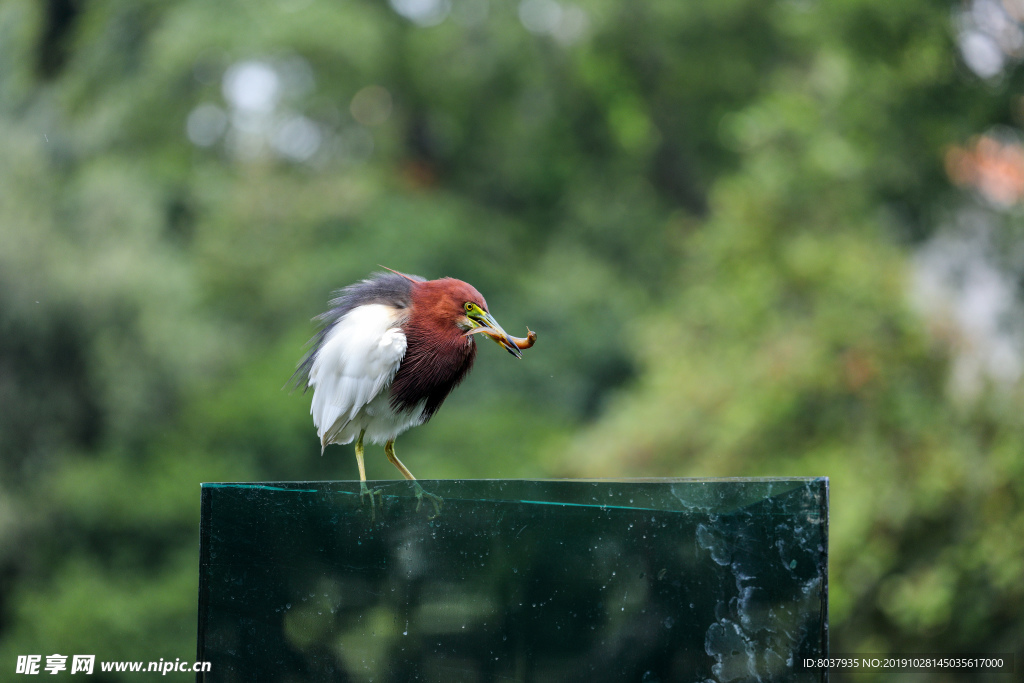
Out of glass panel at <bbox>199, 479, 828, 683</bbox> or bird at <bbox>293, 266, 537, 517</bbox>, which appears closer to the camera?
glass panel at <bbox>199, 479, 828, 683</bbox>

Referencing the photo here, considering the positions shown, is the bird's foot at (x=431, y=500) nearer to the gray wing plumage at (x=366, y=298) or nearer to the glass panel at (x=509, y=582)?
the glass panel at (x=509, y=582)

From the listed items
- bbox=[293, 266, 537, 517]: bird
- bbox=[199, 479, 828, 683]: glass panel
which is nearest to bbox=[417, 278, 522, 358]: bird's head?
bbox=[293, 266, 537, 517]: bird

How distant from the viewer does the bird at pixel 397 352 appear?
276cm

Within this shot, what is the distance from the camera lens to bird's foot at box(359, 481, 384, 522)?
237 cm

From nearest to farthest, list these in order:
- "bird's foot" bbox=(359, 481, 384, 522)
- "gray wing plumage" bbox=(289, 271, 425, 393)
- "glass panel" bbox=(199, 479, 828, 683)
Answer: "glass panel" bbox=(199, 479, 828, 683) < "bird's foot" bbox=(359, 481, 384, 522) < "gray wing plumage" bbox=(289, 271, 425, 393)

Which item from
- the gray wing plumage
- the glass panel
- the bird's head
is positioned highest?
the gray wing plumage

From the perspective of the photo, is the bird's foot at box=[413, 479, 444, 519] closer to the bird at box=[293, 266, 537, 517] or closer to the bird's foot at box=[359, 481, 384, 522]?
the bird's foot at box=[359, 481, 384, 522]

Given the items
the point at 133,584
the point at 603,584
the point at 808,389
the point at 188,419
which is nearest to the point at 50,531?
the point at 133,584

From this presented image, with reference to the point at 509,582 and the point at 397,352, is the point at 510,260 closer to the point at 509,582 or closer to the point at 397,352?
the point at 397,352

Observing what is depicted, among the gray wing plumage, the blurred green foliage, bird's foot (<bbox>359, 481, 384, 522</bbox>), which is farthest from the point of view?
the blurred green foliage

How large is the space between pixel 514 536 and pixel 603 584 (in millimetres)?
236

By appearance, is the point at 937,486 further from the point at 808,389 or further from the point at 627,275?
the point at 627,275

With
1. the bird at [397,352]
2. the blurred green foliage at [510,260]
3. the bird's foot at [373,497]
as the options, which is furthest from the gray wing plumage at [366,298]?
the blurred green foliage at [510,260]

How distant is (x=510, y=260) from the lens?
1380 cm
